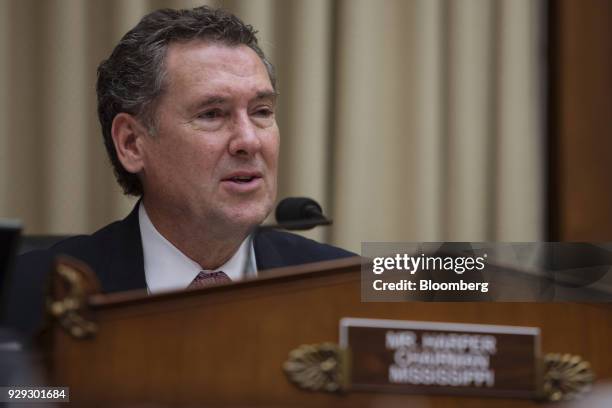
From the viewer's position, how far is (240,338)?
93 centimetres

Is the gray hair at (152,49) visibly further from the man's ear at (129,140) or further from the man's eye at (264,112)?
the man's eye at (264,112)

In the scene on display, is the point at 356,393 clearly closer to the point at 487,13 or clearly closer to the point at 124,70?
the point at 124,70

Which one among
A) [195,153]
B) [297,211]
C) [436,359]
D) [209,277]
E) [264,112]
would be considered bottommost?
[436,359]

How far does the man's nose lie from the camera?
1642mm

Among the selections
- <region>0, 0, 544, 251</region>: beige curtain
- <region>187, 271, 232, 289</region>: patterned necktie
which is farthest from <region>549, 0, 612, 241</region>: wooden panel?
<region>187, 271, 232, 289</region>: patterned necktie

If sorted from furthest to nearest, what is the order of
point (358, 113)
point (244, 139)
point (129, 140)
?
point (358, 113) → point (129, 140) → point (244, 139)

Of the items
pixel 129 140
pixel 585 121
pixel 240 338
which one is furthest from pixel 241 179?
pixel 585 121

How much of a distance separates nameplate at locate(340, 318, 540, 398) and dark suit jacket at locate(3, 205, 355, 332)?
2.09 feet

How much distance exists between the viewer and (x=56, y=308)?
88 cm

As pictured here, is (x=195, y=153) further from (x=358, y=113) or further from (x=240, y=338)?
(x=358, y=113)

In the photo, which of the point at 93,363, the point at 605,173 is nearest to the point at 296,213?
the point at 93,363

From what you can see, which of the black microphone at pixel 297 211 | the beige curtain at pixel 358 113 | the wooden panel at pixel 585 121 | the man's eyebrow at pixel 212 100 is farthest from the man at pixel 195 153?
the wooden panel at pixel 585 121

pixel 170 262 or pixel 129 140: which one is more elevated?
pixel 129 140

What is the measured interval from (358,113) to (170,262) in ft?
3.54
